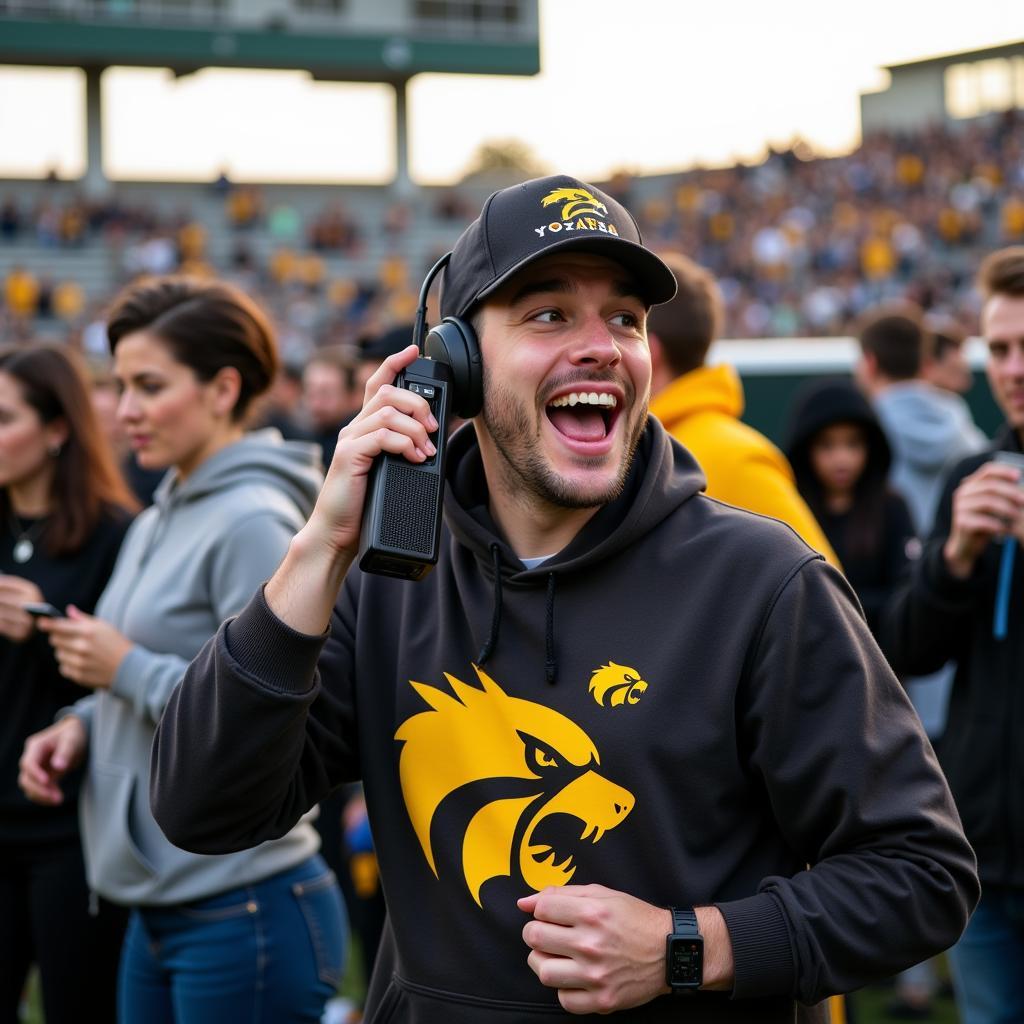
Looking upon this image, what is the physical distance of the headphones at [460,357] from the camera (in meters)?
2.08

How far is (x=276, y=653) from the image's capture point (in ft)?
6.39

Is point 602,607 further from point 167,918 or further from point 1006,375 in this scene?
point 1006,375

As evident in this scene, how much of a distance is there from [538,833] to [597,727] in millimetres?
174

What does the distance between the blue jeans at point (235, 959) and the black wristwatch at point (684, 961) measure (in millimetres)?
1423

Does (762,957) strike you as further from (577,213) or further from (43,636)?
(43,636)

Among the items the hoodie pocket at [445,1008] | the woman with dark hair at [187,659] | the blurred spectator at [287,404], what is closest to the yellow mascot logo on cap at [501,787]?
the hoodie pocket at [445,1008]

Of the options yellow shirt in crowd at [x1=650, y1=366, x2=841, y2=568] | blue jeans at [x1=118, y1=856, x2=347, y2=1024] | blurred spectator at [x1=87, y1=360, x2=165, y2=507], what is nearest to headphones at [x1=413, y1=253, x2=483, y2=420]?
yellow shirt in crowd at [x1=650, y1=366, x2=841, y2=568]

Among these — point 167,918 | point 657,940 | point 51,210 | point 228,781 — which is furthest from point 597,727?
point 51,210

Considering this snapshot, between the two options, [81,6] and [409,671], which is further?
[81,6]

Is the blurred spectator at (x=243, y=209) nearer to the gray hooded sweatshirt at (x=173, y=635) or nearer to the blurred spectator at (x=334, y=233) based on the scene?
the blurred spectator at (x=334, y=233)

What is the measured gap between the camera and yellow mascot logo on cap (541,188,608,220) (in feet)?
6.63

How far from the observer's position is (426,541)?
6.36 feet

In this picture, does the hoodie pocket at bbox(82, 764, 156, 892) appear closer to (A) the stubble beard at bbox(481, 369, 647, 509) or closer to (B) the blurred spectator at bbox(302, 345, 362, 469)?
(A) the stubble beard at bbox(481, 369, 647, 509)

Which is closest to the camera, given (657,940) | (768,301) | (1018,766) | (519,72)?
(657,940)
